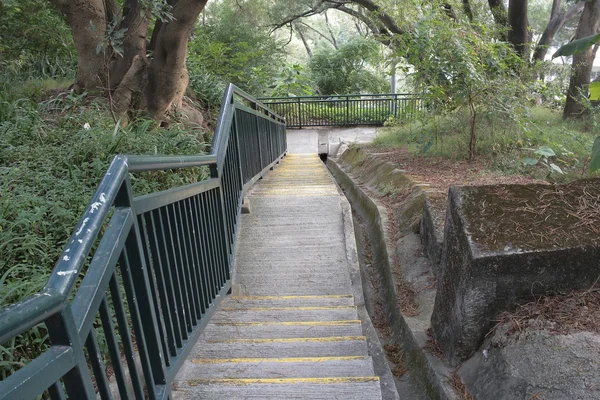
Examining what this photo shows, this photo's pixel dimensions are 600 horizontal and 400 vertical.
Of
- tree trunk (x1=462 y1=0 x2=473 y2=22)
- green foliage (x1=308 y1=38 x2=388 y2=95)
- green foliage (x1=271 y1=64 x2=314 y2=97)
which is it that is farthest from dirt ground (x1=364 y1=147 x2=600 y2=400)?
green foliage (x1=308 y1=38 x2=388 y2=95)

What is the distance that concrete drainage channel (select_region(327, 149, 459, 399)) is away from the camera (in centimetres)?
268

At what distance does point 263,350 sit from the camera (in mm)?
2709

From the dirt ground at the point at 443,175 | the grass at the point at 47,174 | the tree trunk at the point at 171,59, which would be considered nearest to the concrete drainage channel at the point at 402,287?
the dirt ground at the point at 443,175

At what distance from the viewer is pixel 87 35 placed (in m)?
5.55


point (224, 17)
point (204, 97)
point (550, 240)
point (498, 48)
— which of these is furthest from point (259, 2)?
point (550, 240)

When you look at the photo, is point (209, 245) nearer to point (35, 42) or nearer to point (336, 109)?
point (35, 42)

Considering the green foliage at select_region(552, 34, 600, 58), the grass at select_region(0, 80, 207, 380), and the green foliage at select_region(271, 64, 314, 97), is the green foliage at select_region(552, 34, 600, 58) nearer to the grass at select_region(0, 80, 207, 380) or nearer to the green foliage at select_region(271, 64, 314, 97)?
the grass at select_region(0, 80, 207, 380)

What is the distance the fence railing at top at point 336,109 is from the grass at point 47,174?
34.6ft

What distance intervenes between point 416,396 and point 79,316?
229 cm

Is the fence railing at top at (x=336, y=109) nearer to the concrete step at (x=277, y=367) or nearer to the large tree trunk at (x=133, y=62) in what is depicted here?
the large tree trunk at (x=133, y=62)

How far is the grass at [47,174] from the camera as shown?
2.57 m

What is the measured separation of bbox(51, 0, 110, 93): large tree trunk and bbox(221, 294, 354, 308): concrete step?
3.69 meters

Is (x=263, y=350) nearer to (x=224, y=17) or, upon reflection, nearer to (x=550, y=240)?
(x=550, y=240)

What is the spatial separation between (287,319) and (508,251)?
1774 mm
